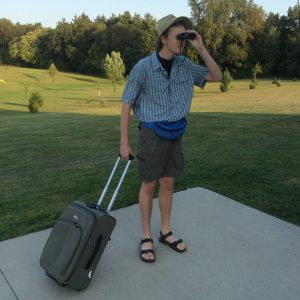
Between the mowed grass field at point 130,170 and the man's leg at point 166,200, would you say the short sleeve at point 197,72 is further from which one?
the mowed grass field at point 130,170

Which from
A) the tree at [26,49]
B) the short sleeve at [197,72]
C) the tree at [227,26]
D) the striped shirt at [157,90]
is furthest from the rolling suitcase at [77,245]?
the tree at [26,49]

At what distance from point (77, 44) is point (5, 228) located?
72.1m

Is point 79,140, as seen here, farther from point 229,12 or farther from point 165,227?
point 229,12

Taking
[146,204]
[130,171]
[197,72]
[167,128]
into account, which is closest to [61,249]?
[146,204]

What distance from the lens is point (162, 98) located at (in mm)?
2838

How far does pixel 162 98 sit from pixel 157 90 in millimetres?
65

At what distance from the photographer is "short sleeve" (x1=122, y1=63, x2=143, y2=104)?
278cm

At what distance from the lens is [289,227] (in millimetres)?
3484

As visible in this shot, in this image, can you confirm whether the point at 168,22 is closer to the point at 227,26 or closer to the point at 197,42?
the point at 197,42

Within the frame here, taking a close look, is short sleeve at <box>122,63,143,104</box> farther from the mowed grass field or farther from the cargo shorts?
the mowed grass field

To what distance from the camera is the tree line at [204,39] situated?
6103 cm

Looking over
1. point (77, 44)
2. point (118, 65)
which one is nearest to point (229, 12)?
point (77, 44)

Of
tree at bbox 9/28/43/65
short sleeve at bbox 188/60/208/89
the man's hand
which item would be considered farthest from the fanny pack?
tree at bbox 9/28/43/65

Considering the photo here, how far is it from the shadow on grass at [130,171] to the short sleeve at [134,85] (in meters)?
1.57
